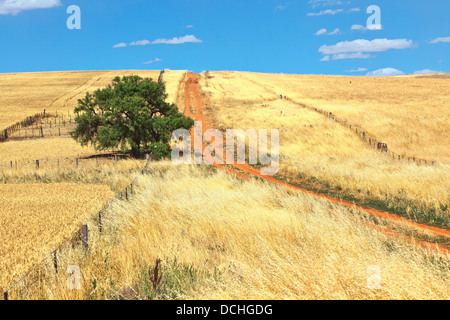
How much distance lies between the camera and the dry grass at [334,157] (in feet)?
53.8

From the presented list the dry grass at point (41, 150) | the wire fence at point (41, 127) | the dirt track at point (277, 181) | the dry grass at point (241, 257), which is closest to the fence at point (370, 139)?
the dirt track at point (277, 181)

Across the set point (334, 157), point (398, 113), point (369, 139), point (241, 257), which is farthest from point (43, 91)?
point (241, 257)

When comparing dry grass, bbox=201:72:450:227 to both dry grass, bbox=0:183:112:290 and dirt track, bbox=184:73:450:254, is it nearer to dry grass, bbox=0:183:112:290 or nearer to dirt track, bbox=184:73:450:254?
dirt track, bbox=184:73:450:254

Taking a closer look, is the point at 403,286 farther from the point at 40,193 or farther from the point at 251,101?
the point at 251,101

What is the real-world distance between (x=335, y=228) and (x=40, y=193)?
1471 cm

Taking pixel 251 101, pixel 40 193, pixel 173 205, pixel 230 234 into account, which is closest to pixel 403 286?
pixel 230 234

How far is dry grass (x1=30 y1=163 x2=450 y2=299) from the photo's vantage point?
579cm

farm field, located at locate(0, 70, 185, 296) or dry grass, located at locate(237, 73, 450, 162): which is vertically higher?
dry grass, located at locate(237, 73, 450, 162)

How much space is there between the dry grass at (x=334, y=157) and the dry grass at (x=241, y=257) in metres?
6.59

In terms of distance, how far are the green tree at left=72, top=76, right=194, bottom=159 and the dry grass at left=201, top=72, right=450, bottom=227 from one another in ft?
29.4

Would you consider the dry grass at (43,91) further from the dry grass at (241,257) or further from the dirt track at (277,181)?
the dry grass at (241,257)

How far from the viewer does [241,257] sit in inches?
305

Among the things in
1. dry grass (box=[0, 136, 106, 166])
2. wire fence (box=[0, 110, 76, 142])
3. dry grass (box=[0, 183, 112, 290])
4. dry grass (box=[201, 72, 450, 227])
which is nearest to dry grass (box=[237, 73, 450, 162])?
dry grass (box=[201, 72, 450, 227])

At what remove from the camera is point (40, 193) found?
1844 centimetres
